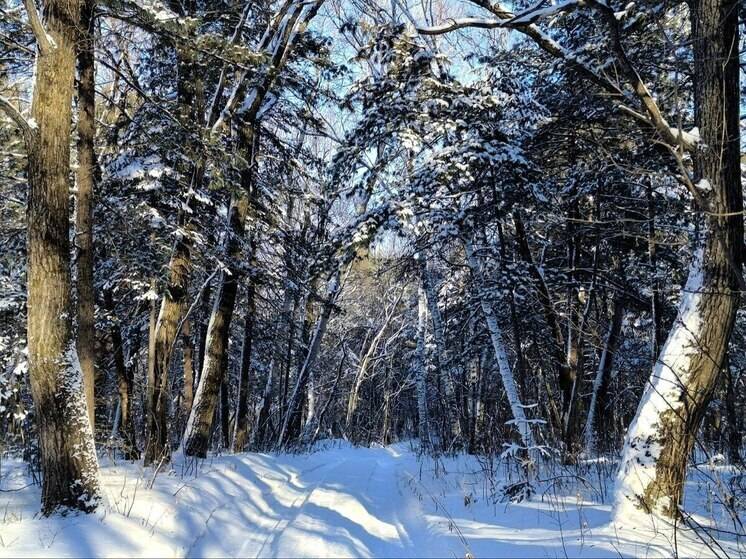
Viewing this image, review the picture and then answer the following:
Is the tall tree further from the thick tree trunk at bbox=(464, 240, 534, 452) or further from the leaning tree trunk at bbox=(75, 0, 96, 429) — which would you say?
the thick tree trunk at bbox=(464, 240, 534, 452)

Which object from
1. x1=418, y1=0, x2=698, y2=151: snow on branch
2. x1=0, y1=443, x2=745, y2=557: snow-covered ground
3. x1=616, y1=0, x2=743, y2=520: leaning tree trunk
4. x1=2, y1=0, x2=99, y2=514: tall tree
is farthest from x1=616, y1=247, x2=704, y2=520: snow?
x1=2, y1=0, x2=99, y2=514: tall tree

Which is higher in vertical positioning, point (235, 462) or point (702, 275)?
point (702, 275)

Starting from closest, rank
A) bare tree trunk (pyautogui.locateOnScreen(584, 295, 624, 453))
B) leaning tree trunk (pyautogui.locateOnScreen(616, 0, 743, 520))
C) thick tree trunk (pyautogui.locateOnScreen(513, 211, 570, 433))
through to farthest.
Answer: leaning tree trunk (pyautogui.locateOnScreen(616, 0, 743, 520))
thick tree trunk (pyautogui.locateOnScreen(513, 211, 570, 433))
bare tree trunk (pyautogui.locateOnScreen(584, 295, 624, 453))

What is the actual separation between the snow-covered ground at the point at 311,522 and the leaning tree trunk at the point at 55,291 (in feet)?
1.30

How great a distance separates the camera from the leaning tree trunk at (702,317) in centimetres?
411

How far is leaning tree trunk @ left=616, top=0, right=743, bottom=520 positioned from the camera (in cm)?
411

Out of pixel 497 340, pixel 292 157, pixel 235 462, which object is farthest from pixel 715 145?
pixel 292 157

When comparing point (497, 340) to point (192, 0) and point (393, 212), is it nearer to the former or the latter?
point (393, 212)

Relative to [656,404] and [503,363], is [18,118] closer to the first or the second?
[656,404]

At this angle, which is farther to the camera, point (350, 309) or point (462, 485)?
point (350, 309)

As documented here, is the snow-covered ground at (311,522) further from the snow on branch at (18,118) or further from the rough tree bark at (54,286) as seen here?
the snow on branch at (18,118)

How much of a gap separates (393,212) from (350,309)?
20.2 m

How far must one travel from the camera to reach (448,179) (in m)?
7.17

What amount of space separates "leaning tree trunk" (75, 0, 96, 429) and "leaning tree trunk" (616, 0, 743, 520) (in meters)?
5.61
